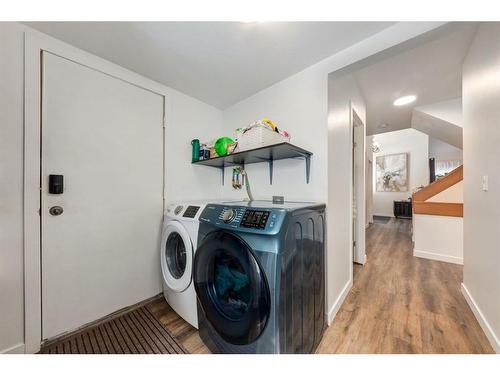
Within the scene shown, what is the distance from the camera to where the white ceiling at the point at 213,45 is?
1142 millimetres

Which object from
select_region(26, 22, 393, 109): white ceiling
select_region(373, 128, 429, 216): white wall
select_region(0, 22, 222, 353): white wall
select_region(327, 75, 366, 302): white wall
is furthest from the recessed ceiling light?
select_region(373, 128, 429, 216): white wall

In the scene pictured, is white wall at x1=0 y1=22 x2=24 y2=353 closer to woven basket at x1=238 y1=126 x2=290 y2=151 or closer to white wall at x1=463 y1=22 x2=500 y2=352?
woven basket at x1=238 y1=126 x2=290 y2=151

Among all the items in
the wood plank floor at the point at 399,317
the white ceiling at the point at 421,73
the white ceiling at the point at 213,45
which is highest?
the white ceiling at the point at 421,73

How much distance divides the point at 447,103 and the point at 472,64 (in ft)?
4.50

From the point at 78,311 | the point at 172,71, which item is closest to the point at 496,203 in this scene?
the point at 172,71

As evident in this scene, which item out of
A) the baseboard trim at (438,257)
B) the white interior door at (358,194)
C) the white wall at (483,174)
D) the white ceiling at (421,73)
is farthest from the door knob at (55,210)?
the baseboard trim at (438,257)

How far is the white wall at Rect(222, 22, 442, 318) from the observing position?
1333 mm

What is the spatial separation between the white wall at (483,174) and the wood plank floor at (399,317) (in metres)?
0.14

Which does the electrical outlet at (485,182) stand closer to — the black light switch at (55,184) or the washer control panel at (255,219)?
the washer control panel at (255,219)

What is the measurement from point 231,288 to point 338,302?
40.9 inches

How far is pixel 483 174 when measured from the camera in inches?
51.1

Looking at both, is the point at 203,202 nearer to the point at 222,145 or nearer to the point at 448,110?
the point at 222,145
